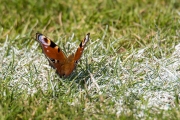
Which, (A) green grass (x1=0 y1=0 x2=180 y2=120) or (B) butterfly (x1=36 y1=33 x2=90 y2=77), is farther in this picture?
(B) butterfly (x1=36 y1=33 x2=90 y2=77)

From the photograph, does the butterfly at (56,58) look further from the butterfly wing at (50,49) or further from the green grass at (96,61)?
the green grass at (96,61)

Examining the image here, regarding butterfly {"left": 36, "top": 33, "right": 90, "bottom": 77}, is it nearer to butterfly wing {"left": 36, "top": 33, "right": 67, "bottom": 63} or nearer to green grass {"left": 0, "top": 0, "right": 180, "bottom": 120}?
butterfly wing {"left": 36, "top": 33, "right": 67, "bottom": 63}

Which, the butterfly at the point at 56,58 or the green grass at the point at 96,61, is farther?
the butterfly at the point at 56,58

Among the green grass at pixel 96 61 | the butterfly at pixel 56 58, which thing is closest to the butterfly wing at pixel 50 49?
the butterfly at pixel 56 58

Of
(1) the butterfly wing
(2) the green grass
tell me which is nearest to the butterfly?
(1) the butterfly wing

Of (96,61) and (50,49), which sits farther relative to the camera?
(96,61)

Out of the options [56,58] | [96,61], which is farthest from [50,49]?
[96,61]

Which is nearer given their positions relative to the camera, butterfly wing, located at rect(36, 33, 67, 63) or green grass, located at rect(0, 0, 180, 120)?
green grass, located at rect(0, 0, 180, 120)

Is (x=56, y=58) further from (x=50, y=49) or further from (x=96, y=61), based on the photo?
(x=96, y=61)
